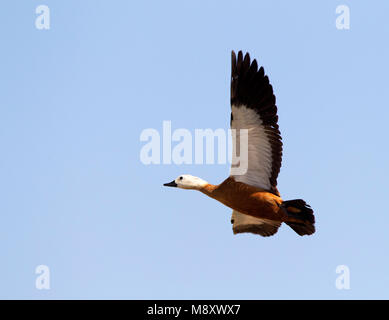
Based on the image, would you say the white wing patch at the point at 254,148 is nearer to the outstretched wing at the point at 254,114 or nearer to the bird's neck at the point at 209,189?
the outstretched wing at the point at 254,114

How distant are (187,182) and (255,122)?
6.31 feet

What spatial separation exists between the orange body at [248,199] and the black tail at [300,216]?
4.9 inches

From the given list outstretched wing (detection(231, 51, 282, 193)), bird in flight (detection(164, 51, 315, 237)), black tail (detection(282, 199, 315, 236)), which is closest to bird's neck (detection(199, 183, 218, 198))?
bird in flight (detection(164, 51, 315, 237))

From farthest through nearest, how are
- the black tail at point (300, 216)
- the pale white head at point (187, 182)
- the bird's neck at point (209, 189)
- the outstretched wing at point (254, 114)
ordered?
the pale white head at point (187, 182) → the bird's neck at point (209, 189) → the outstretched wing at point (254, 114) → the black tail at point (300, 216)

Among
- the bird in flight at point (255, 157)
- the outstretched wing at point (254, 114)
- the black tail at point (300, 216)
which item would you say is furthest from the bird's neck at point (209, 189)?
the black tail at point (300, 216)

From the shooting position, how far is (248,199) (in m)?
15.1

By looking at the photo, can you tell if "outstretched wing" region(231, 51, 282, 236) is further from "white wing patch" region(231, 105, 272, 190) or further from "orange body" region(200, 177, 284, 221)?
"orange body" region(200, 177, 284, 221)

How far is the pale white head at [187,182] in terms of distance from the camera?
15671 millimetres

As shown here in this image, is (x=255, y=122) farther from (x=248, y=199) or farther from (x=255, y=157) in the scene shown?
(x=248, y=199)

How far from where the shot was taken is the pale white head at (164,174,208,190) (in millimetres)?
15671
